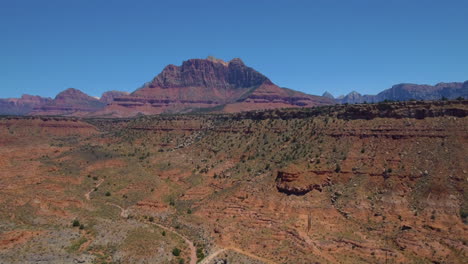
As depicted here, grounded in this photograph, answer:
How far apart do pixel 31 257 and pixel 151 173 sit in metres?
46.5

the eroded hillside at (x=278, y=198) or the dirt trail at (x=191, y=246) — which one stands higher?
the eroded hillside at (x=278, y=198)

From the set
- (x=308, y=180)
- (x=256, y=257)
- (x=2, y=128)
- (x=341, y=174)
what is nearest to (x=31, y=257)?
(x=256, y=257)

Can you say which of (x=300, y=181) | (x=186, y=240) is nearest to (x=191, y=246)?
(x=186, y=240)

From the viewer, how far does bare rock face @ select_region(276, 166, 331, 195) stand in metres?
60.0

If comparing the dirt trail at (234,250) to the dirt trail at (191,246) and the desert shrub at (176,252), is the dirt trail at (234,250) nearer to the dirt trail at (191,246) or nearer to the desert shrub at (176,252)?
the dirt trail at (191,246)

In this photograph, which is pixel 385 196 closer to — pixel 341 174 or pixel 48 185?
pixel 341 174

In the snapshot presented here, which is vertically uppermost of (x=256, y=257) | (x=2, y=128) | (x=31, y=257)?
(x=2, y=128)

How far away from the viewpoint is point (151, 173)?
8600 centimetres

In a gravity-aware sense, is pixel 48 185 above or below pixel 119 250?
above

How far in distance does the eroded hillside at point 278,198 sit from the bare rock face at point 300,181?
0.18 metres

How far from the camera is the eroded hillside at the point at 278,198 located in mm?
44844

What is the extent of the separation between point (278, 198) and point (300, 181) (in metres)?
4.81

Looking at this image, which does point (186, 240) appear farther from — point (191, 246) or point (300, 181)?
point (300, 181)

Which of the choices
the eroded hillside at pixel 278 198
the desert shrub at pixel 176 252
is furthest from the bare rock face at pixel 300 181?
the desert shrub at pixel 176 252
